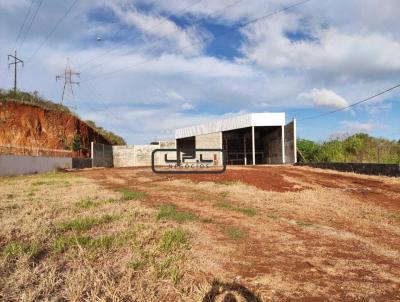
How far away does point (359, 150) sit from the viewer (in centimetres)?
2616

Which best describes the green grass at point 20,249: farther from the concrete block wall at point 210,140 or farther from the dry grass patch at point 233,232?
the concrete block wall at point 210,140

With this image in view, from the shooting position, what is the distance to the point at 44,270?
456 cm

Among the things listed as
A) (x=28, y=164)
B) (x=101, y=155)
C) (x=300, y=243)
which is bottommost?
(x=300, y=243)

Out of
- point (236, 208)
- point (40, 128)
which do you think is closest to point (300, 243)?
point (236, 208)

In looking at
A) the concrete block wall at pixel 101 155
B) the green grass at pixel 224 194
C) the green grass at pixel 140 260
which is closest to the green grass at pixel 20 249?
the green grass at pixel 140 260

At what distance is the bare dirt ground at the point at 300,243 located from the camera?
13.8ft

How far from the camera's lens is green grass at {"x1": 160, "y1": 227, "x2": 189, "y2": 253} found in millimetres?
5473

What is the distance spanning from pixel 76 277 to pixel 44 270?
60 centimetres

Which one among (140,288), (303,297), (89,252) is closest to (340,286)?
(303,297)

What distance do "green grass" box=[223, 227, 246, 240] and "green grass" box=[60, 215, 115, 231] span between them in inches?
97.4

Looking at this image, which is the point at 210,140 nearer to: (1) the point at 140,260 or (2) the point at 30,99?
(2) the point at 30,99

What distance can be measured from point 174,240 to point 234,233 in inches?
51.8

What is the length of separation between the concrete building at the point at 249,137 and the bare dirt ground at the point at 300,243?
22957mm

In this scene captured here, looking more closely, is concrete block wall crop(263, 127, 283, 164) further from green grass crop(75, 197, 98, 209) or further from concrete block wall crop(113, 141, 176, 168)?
green grass crop(75, 197, 98, 209)
